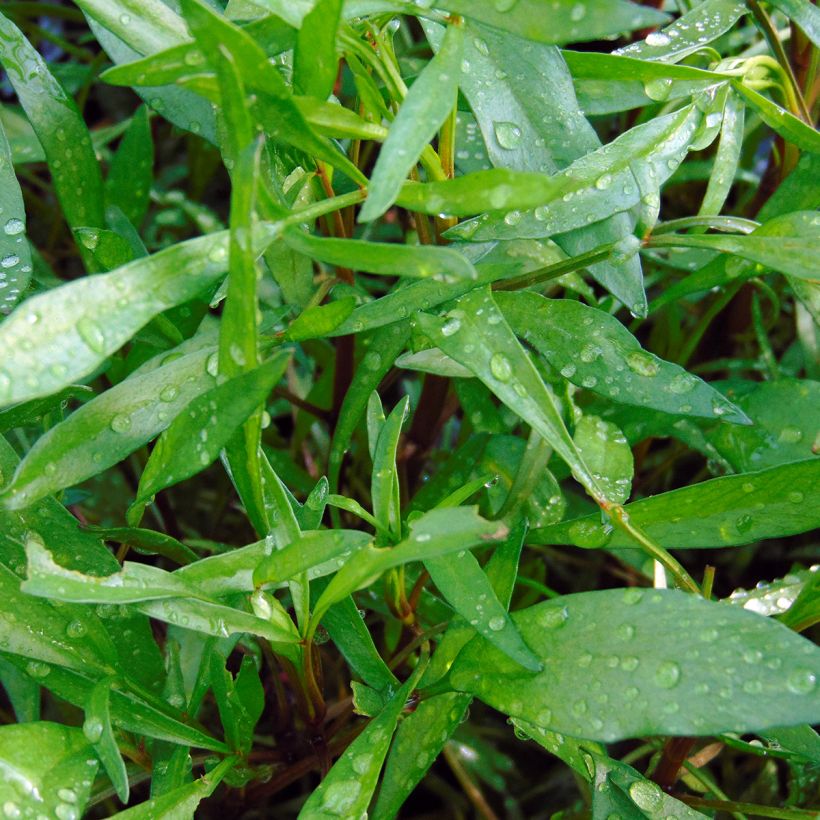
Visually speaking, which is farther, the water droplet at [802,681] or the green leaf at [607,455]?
the green leaf at [607,455]

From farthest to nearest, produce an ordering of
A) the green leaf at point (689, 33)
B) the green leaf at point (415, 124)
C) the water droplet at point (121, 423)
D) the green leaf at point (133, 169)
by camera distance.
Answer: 1. the green leaf at point (133, 169)
2. the green leaf at point (689, 33)
3. the water droplet at point (121, 423)
4. the green leaf at point (415, 124)

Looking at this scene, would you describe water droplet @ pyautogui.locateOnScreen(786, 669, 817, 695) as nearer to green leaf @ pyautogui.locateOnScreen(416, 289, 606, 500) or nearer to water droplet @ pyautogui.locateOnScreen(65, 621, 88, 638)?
green leaf @ pyautogui.locateOnScreen(416, 289, 606, 500)

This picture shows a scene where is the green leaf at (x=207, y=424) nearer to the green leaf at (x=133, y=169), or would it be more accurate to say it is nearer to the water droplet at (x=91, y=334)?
the water droplet at (x=91, y=334)

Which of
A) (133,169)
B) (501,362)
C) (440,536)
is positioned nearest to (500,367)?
(501,362)

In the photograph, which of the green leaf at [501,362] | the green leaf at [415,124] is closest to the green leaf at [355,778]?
the green leaf at [501,362]

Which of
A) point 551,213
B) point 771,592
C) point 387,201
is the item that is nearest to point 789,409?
point 771,592

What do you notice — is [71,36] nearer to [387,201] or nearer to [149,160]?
[149,160]
